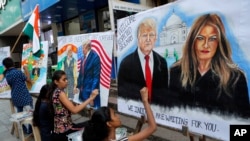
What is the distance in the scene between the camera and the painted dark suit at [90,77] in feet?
10.4

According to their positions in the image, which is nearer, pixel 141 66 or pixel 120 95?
pixel 141 66

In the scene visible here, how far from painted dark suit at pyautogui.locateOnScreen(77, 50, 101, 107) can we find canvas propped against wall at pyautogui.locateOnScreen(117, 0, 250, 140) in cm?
56

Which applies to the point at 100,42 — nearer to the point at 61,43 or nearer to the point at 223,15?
the point at 61,43

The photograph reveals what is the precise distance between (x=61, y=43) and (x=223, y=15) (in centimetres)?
282

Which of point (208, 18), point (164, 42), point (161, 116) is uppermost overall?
point (208, 18)

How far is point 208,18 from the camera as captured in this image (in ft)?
6.50

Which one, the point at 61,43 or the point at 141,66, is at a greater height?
the point at 61,43

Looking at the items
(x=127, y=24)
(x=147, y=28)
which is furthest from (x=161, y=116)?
(x=127, y=24)

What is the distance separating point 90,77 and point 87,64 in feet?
0.67

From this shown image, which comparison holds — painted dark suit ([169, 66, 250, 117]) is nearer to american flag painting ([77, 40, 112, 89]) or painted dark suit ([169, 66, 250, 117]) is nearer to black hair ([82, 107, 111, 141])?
black hair ([82, 107, 111, 141])

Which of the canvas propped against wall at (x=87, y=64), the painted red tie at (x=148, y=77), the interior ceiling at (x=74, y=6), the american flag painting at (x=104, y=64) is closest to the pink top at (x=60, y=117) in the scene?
the canvas propped against wall at (x=87, y=64)

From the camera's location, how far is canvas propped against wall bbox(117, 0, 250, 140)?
6.06ft

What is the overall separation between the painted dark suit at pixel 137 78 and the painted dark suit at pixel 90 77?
326 millimetres

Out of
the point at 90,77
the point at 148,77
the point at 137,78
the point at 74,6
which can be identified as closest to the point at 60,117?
the point at 90,77
